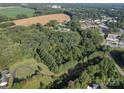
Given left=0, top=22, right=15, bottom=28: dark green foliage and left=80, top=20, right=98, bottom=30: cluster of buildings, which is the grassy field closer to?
left=0, top=22, right=15, bottom=28: dark green foliage

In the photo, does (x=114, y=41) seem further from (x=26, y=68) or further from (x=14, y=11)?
(x=14, y=11)

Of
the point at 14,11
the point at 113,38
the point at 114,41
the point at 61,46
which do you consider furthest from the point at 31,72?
the point at 14,11

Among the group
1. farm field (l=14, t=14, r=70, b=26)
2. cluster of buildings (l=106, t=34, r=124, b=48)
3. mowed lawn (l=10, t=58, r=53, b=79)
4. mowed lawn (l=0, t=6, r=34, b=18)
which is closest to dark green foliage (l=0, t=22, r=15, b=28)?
farm field (l=14, t=14, r=70, b=26)

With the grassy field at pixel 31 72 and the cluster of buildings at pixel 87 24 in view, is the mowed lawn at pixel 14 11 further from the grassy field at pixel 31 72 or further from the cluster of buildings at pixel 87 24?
the grassy field at pixel 31 72

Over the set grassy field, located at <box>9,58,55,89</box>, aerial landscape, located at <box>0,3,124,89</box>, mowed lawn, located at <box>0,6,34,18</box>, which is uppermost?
mowed lawn, located at <box>0,6,34,18</box>

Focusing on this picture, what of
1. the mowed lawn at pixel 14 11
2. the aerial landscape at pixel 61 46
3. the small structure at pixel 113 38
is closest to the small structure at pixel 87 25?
the aerial landscape at pixel 61 46
